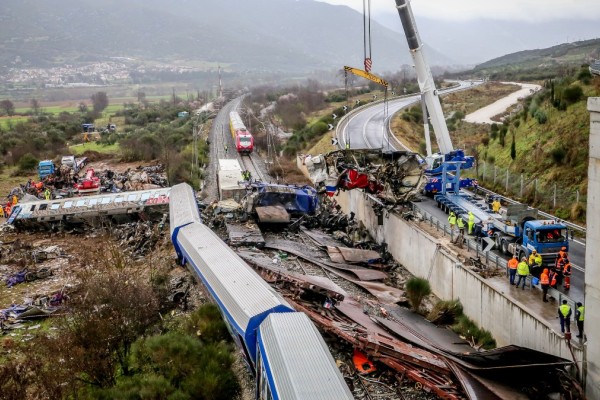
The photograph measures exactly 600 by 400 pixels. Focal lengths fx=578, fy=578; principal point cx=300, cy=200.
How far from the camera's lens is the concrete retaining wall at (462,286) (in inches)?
632

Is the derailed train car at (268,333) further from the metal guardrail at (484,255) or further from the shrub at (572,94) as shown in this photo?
the shrub at (572,94)

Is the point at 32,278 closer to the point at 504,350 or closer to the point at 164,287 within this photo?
the point at 164,287

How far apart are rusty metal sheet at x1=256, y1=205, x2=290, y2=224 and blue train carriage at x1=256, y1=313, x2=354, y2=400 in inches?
650

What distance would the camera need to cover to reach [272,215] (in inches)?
1177

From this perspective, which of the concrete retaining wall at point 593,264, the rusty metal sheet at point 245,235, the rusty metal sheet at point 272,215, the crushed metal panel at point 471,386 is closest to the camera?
the concrete retaining wall at point 593,264

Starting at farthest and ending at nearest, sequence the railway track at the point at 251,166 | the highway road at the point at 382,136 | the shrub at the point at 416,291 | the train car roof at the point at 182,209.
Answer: the railway track at the point at 251,166 → the train car roof at the point at 182,209 → the shrub at the point at 416,291 → the highway road at the point at 382,136

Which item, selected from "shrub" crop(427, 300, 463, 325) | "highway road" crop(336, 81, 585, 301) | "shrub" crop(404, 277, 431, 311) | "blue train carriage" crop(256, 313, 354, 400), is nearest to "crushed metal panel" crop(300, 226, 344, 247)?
"highway road" crop(336, 81, 585, 301)

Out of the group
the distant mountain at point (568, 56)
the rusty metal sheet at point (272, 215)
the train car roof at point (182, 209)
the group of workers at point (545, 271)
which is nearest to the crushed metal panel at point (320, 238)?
the rusty metal sheet at point (272, 215)

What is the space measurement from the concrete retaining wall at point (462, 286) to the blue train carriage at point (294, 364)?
717cm

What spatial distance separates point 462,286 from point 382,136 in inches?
1291

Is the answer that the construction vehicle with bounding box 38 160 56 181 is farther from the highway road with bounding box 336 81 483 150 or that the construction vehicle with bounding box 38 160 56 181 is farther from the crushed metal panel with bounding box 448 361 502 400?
the crushed metal panel with bounding box 448 361 502 400

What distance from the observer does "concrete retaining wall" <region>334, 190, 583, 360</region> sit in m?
16.1

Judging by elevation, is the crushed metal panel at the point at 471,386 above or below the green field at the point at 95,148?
below

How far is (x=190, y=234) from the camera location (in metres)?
22.0
